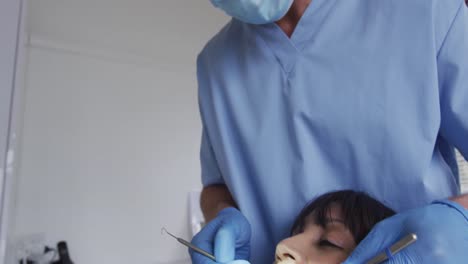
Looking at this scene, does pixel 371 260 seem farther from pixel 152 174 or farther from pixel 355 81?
pixel 152 174

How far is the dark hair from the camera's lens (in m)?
0.56

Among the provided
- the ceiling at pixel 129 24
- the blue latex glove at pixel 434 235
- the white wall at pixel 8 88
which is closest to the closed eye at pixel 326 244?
the blue latex glove at pixel 434 235

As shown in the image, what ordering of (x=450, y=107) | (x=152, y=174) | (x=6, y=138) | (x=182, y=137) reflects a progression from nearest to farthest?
(x=450, y=107), (x=6, y=138), (x=152, y=174), (x=182, y=137)

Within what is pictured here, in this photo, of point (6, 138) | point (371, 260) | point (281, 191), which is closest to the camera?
point (371, 260)

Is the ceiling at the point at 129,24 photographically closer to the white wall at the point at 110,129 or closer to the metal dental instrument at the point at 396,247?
the white wall at the point at 110,129

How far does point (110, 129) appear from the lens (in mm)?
1743

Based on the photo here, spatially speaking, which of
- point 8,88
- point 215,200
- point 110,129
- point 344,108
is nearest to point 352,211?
point 344,108

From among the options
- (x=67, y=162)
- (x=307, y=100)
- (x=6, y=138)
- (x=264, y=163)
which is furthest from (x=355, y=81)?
(x=67, y=162)

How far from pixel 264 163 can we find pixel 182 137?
54.0 inches

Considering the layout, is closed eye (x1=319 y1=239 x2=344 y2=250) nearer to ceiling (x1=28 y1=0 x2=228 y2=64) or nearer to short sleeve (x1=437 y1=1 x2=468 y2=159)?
short sleeve (x1=437 y1=1 x2=468 y2=159)

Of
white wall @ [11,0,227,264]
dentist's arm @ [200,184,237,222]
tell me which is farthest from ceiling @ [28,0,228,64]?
dentist's arm @ [200,184,237,222]

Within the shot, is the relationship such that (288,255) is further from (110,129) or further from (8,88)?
(110,129)

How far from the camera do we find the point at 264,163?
0.67m

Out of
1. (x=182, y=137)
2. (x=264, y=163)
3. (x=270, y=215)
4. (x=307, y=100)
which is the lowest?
(x=182, y=137)
